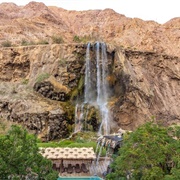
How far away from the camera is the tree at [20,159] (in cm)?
1126

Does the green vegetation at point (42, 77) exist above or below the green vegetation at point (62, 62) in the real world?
below

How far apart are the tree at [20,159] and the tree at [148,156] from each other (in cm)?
301

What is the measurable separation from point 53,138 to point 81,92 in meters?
5.81

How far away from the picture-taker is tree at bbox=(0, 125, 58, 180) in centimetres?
1126

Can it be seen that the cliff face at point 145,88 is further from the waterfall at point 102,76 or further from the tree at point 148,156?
the tree at point 148,156

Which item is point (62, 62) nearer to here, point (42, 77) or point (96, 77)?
point (42, 77)

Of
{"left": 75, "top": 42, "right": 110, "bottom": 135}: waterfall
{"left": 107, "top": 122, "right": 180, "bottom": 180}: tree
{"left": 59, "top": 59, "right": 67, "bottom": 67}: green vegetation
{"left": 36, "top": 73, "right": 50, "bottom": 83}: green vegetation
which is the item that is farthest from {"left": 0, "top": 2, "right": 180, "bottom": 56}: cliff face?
{"left": 107, "top": 122, "right": 180, "bottom": 180}: tree

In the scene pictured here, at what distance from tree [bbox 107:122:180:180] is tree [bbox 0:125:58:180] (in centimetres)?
301

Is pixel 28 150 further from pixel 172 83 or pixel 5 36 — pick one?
pixel 5 36

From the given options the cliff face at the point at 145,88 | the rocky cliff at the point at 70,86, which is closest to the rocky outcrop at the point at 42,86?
the rocky cliff at the point at 70,86

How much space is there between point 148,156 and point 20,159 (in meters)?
5.02

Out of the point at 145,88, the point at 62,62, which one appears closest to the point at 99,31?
the point at 145,88

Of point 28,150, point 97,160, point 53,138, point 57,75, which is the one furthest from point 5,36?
point 28,150

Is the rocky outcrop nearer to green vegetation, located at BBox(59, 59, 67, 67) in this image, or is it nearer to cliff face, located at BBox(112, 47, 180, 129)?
green vegetation, located at BBox(59, 59, 67, 67)
